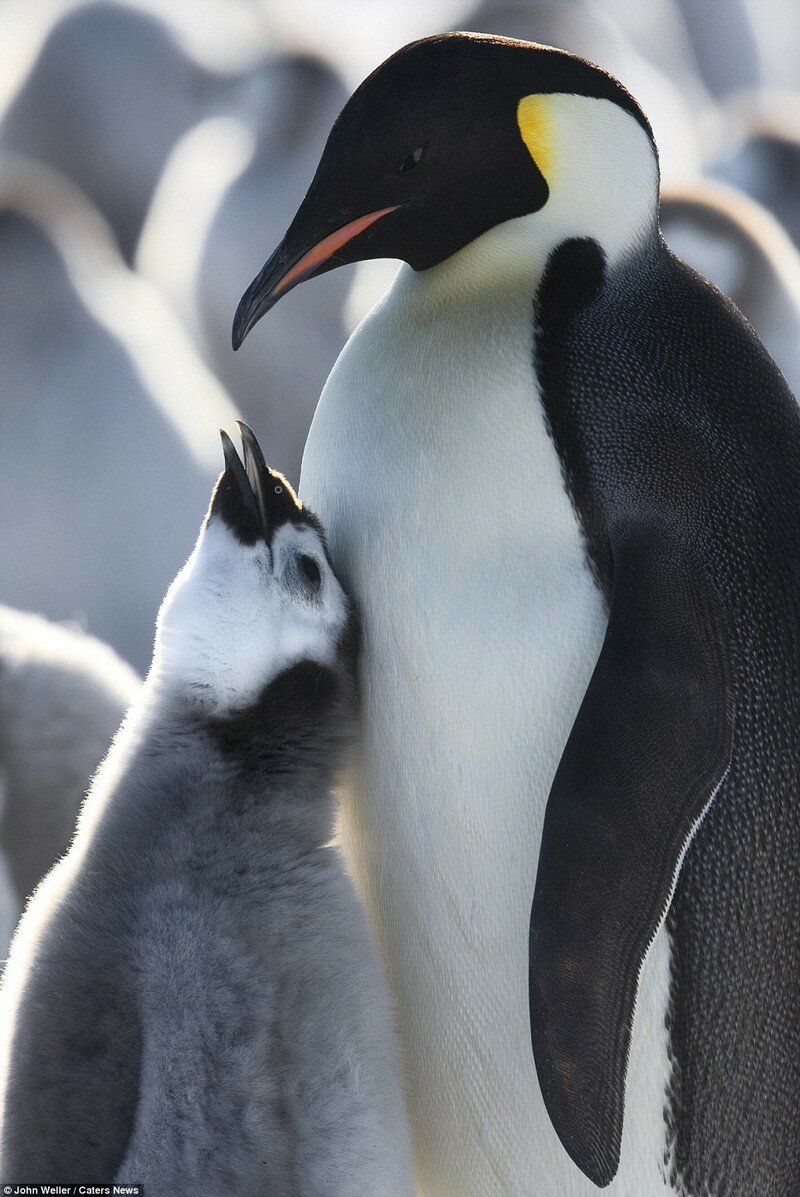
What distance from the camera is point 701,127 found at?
21.7 ft

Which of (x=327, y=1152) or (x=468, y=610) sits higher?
(x=468, y=610)

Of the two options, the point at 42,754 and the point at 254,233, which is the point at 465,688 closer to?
the point at 42,754

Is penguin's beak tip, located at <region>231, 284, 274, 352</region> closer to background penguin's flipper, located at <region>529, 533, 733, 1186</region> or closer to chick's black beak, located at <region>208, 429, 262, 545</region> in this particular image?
chick's black beak, located at <region>208, 429, 262, 545</region>

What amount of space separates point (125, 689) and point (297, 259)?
1057 mm

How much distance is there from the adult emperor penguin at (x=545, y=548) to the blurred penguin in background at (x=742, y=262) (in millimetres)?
2933

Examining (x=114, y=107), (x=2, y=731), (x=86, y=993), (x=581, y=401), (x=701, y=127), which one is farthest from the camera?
(x=701, y=127)

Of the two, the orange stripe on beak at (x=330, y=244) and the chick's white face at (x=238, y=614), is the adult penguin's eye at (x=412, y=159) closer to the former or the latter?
the orange stripe on beak at (x=330, y=244)

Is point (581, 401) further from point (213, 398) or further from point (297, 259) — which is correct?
point (213, 398)

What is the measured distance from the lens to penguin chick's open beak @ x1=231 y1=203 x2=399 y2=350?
4.19 ft

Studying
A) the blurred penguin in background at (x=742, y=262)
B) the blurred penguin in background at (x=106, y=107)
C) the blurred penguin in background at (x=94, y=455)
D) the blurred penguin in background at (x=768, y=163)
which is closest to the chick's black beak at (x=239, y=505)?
the blurred penguin in background at (x=94, y=455)

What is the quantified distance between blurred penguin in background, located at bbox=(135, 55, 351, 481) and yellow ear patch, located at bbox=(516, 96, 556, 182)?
2580mm

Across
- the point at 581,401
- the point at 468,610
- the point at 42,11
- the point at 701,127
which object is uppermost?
the point at 581,401

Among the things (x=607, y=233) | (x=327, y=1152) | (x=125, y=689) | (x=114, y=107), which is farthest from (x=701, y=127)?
(x=327, y=1152)

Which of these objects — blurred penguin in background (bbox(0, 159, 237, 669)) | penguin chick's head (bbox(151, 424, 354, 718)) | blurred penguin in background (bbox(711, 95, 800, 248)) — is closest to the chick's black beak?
penguin chick's head (bbox(151, 424, 354, 718))
